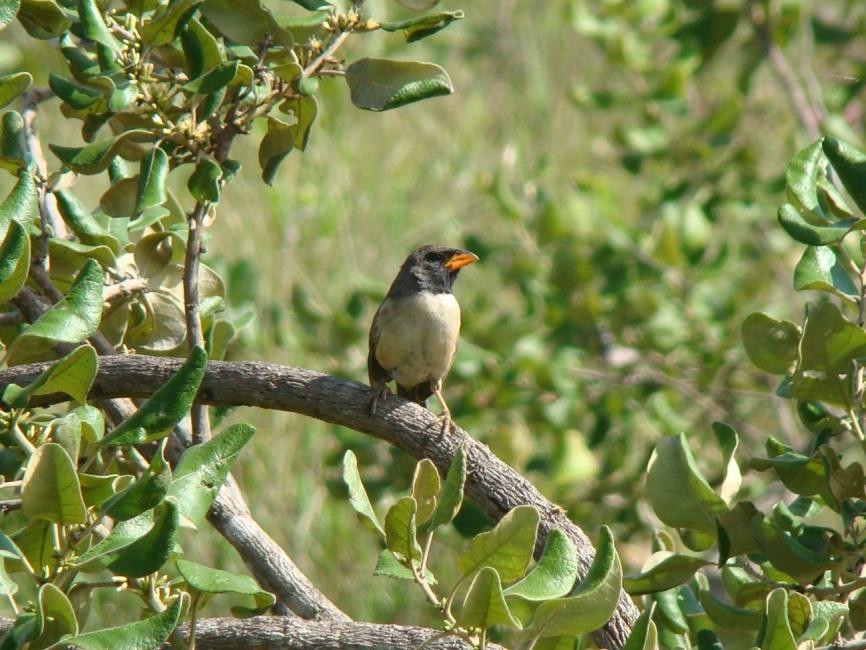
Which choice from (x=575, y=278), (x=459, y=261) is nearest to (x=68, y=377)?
(x=459, y=261)

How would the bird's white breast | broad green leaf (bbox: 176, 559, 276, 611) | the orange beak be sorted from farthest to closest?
the orange beak
the bird's white breast
broad green leaf (bbox: 176, 559, 276, 611)

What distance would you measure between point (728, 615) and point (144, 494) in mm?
1180

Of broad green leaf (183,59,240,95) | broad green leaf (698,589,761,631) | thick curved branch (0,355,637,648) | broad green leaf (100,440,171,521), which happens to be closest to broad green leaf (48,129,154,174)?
broad green leaf (183,59,240,95)

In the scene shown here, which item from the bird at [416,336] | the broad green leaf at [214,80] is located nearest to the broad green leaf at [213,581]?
the broad green leaf at [214,80]

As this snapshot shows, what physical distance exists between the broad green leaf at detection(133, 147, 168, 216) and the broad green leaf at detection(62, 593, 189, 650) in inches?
35.1

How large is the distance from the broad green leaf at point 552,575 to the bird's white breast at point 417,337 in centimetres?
247

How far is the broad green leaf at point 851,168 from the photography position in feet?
7.72

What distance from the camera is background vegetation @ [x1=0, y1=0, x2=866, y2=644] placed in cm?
571

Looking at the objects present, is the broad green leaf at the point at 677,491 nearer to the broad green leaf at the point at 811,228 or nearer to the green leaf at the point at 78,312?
the broad green leaf at the point at 811,228

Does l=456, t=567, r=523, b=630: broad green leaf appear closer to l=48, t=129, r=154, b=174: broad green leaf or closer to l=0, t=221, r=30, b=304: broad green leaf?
l=0, t=221, r=30, b=304: broad green leaf

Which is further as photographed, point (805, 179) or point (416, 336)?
point (416, 336)

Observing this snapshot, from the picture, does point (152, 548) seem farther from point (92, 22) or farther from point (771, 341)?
point (771, 341)

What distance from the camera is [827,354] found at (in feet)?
8.04

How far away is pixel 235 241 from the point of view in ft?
24.3
